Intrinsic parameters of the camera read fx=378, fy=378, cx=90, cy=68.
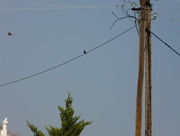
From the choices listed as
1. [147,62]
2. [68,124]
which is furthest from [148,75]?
Answer: [68,124]

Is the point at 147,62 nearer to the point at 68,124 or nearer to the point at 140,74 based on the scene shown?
the point at 140,74

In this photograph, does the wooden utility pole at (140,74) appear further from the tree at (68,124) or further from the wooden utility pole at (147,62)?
the tree at (68,124)

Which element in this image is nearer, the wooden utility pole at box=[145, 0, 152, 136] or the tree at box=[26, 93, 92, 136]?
the wooden utility pole at box=[145, 0, 152, 136]

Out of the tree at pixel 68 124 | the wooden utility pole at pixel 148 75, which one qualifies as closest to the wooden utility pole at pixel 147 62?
the wooden utility pole at pixel 148 75

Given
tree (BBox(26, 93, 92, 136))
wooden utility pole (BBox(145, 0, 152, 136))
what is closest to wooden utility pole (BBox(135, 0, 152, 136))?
wooden utility pole (BBox(145, 0, 152, 136))

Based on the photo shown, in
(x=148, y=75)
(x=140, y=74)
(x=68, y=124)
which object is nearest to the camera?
(x=140, y=74)

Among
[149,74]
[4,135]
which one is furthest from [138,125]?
[4,135]

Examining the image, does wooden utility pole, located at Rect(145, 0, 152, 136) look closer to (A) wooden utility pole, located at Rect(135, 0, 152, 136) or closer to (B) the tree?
(A) wooden utility pole, located at Rect(135, 0, 152, 136)

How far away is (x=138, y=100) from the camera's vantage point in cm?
1370

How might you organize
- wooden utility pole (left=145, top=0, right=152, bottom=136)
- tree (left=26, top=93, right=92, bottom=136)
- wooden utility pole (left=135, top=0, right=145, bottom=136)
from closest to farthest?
wooden utility pole (left=135, top=0, right=145, bottom=136), wooden utility pole (left=145, top=0, right=152, bottom=136), tree (left=26, top=93, right=92, bottom=136)

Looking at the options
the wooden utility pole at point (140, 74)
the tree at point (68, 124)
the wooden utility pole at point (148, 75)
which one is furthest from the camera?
the tree at point (68, 124)

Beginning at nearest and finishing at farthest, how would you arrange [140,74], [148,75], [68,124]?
[140,74], [148,75], [68,124]

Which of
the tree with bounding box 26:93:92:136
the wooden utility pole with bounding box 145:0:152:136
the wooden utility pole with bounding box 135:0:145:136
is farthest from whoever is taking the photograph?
the tree with bounding box 26:93:92:136

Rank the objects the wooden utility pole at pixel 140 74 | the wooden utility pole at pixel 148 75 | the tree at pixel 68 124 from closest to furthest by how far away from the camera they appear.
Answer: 1. the wooden utility pole at pixel 140 74
2. the wooden utility pole at pixel 148 75
3. the tree at pixel 68 124
